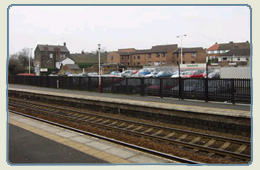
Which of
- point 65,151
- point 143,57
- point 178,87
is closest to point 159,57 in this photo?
point 143,57

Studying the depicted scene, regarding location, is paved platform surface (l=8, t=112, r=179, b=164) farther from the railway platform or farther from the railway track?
the railway platform

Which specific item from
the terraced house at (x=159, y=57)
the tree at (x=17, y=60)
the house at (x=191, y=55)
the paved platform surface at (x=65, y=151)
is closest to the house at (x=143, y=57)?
the terraced house at (x=159, y=57)

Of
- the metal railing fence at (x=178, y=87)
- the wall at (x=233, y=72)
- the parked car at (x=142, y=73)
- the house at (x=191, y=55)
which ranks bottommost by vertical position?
the metal railing fence at (x=178, y=87)

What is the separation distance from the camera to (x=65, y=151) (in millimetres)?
6938

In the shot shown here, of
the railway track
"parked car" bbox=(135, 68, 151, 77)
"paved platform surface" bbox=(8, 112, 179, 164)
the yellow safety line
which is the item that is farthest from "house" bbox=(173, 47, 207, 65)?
the yellow safety line

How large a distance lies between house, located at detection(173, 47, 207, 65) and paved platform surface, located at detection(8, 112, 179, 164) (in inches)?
1261

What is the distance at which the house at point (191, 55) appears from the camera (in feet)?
136

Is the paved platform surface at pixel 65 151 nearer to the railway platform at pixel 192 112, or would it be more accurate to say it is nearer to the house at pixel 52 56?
the railway platform at pixel 192 112

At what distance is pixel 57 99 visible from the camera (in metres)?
22.0

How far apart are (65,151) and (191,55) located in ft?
147

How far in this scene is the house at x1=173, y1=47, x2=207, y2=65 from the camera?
41.4 metres

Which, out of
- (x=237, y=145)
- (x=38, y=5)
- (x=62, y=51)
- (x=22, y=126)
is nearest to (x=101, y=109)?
(x=22, y=126)

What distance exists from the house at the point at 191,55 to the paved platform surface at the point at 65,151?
32.0 meters

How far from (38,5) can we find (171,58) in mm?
57004
